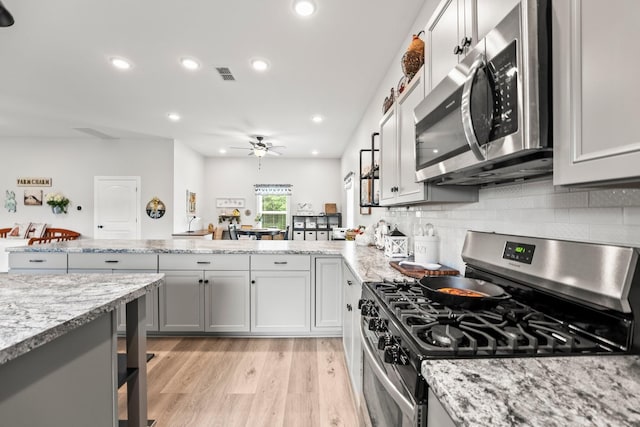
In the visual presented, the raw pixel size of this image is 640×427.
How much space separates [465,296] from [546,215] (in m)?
0.44

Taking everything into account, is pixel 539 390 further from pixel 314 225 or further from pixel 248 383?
pixel 314 225

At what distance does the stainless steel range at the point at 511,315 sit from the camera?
2.42 ft

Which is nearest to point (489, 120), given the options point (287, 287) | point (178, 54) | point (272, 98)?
point (287, 287)

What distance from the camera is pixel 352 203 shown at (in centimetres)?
587

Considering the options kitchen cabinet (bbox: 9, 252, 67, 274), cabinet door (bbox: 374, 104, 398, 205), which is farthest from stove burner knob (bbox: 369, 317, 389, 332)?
kitchen cabinet (bbox: 9, 252, 67, 274)

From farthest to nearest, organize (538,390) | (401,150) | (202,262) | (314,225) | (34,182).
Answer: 1. (314,225)
2. (34,182)
3. (202,262)
4. (401,150)
5. (538,390)

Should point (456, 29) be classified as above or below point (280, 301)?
above

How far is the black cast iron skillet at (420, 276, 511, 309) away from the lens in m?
1.02

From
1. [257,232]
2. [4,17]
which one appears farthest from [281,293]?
[257,232]

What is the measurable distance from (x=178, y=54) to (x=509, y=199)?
125 inches

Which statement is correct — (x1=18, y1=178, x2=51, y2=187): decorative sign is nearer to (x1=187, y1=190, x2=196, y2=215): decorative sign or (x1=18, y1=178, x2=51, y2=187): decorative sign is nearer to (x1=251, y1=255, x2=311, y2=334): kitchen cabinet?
(x1=187, y1=190, x2=196, y2=215): decorative sign

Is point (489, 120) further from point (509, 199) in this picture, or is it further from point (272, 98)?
point (272, 98)

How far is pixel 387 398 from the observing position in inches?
39.9

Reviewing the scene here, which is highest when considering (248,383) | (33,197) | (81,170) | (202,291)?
(81,170)
